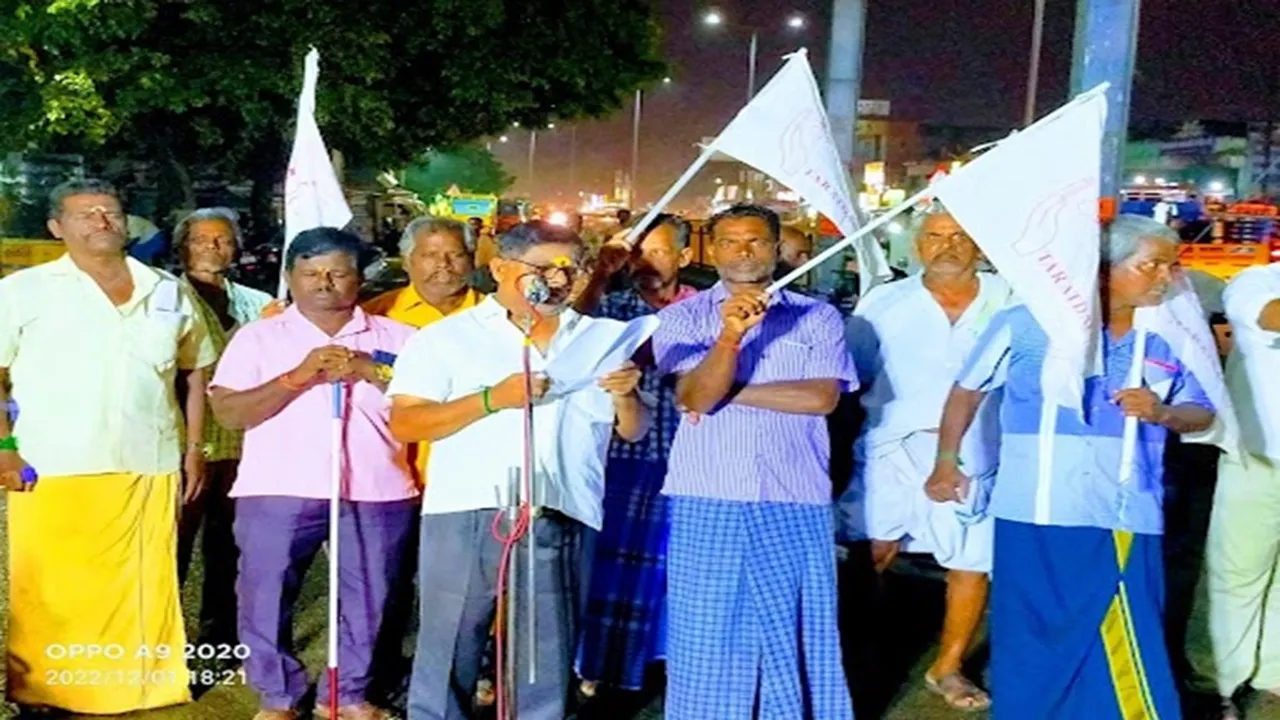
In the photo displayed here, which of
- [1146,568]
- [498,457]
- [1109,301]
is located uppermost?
[1109,301]

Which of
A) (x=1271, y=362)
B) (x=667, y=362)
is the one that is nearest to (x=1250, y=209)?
(x=1271, y=362)

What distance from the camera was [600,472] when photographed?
3871mm

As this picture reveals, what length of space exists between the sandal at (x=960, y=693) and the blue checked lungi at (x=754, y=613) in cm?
108

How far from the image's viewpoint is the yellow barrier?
42.8ft

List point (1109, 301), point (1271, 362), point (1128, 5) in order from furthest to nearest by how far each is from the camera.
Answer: point (1128, 5) < point (1271, 362) < point (1109, 301)

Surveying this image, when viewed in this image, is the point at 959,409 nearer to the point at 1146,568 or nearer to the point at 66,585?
the point at 1146,568

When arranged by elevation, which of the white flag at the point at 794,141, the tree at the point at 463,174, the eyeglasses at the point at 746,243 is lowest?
the eyeglasses at the point at 746,243

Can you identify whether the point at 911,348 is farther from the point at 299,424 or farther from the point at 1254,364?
the point at 299,424

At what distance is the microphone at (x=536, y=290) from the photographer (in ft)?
11.1

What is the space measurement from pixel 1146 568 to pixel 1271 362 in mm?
1069

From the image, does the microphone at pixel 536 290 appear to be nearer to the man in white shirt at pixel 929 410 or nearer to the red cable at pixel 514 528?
the red cable at pixel 514 528

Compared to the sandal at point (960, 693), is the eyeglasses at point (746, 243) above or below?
above

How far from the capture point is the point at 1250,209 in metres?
22.5

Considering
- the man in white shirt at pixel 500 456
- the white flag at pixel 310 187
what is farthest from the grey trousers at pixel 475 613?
the white flag at pixel 310 187
